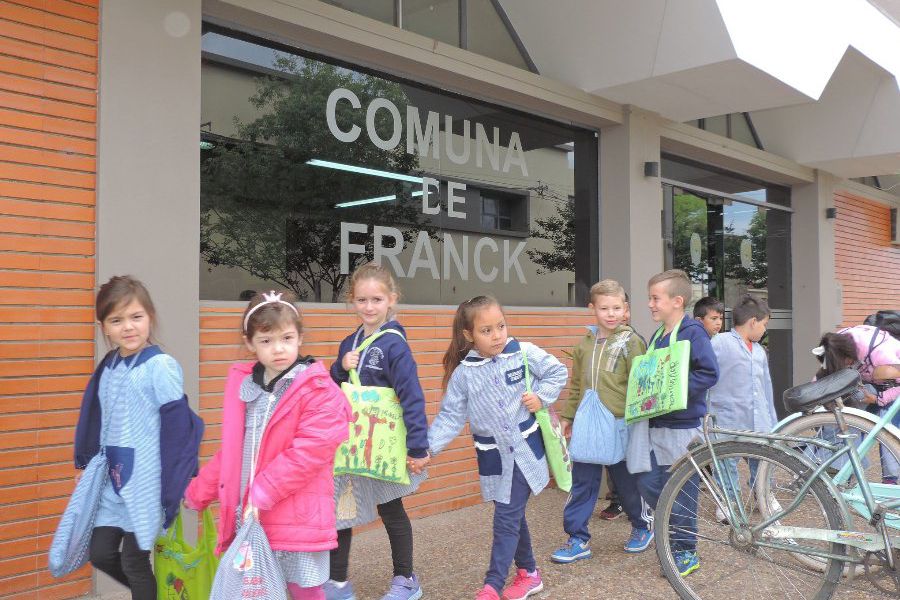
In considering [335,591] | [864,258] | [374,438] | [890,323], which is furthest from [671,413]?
[864,258]

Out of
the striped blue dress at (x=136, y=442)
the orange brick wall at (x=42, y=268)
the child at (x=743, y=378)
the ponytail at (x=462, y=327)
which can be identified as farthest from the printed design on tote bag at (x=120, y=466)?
the child at (x=743, y=378)

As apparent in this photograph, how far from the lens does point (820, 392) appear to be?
3.52 meters

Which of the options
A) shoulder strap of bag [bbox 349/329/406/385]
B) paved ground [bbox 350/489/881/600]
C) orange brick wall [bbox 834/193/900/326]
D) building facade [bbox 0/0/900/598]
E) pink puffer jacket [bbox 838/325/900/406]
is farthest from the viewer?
orange brick wall [bbox 834/193/900/326]

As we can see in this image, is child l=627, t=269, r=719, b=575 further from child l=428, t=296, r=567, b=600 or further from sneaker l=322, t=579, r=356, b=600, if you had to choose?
sneaker l=322, t=579, r=356, b=600

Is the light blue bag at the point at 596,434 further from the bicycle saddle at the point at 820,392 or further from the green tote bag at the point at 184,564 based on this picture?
the green tote bag at the point at 184,564

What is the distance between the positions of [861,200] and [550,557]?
388 inches

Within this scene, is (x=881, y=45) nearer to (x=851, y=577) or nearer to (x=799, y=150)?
(x=799, y=150)

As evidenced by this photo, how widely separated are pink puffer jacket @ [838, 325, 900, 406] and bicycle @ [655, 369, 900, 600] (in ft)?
3.36

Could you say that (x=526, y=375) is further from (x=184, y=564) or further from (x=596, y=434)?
(x=184, y=564)

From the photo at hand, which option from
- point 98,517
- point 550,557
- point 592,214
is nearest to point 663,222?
point 592,214

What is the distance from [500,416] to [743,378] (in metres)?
2.30

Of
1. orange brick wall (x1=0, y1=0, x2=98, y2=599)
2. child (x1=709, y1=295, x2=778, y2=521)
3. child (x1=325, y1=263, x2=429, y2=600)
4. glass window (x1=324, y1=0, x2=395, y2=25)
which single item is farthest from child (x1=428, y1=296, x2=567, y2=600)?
glass window (x1=324, y1=0, x2=395, y2=25)

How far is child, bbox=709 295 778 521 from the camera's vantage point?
4.98 metres

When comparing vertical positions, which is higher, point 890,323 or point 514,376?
point 890,323
